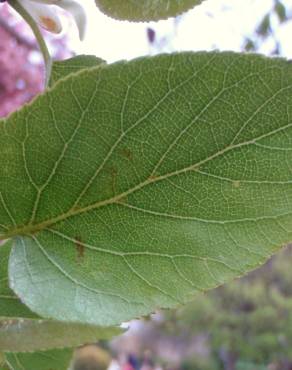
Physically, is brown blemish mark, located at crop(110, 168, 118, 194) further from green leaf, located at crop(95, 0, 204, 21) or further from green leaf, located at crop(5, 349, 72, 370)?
green leaf, located at crop(5, 349, 72, 370)

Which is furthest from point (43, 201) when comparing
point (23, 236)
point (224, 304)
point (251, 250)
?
point (224, 304)

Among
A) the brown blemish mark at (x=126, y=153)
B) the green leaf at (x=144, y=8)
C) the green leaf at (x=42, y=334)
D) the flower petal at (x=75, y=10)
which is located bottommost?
the green leaf at (x=42, y=334)

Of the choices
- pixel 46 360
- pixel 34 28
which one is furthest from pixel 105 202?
pixel 46 360

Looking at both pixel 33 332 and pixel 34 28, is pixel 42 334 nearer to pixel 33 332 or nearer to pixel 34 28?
pixel 33 332

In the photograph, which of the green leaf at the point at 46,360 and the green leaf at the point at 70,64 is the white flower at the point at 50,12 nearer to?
the green leaf at the point at 70,64

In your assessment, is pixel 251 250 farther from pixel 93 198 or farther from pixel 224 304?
pixel 224 304

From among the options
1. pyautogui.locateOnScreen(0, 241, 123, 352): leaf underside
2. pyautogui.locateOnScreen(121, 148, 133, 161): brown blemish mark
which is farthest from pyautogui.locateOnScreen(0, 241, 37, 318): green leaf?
pyautogui.locateOnScreen(121, 148, 133, 161): brown blemish mark

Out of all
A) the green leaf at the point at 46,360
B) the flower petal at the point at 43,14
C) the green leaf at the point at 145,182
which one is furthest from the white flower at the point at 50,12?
the green leaf at the point at 46,360

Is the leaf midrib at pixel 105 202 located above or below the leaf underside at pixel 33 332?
above
